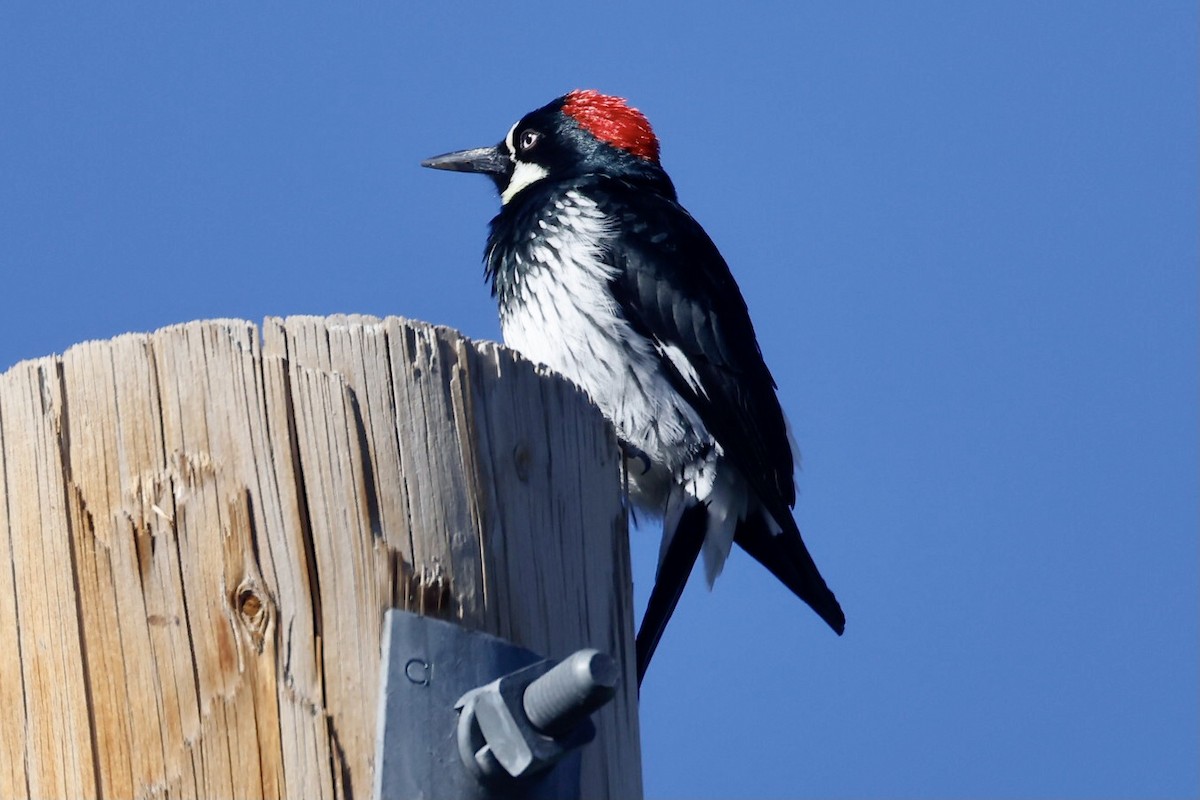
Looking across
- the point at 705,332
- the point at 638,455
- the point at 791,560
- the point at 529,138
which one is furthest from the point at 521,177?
the point at 791,560

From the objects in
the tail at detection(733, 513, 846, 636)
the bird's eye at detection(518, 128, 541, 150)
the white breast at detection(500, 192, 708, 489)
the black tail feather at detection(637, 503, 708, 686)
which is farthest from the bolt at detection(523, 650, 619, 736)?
the bird's eye at detection(518, 128, 541, 150)

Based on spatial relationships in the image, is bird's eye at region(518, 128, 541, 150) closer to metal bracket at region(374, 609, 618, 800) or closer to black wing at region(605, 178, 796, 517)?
black wing at region(605, 178, 796, 517)

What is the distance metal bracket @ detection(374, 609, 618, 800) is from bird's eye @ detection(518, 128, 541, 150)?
3.83 metres

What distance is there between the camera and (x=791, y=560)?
4.28 metres

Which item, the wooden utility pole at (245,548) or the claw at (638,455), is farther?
the claw at (638,455)

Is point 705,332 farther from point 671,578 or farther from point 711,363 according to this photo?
point 671,578

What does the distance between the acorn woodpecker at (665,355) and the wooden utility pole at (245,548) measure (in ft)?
6.43

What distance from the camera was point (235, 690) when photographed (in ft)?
6.07

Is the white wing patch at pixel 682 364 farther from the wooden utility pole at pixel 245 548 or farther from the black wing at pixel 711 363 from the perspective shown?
the wooden utility pole at pixel 245 548

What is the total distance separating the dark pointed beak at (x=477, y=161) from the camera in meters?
5.62

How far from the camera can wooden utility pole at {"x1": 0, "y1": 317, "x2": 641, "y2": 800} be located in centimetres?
185

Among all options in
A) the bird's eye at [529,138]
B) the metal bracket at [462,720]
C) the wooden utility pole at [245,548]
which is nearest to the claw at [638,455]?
the bird's eye at [529,138]

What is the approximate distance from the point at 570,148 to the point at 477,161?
42cm

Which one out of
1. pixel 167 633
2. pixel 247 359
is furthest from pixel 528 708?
pixel 247 359
